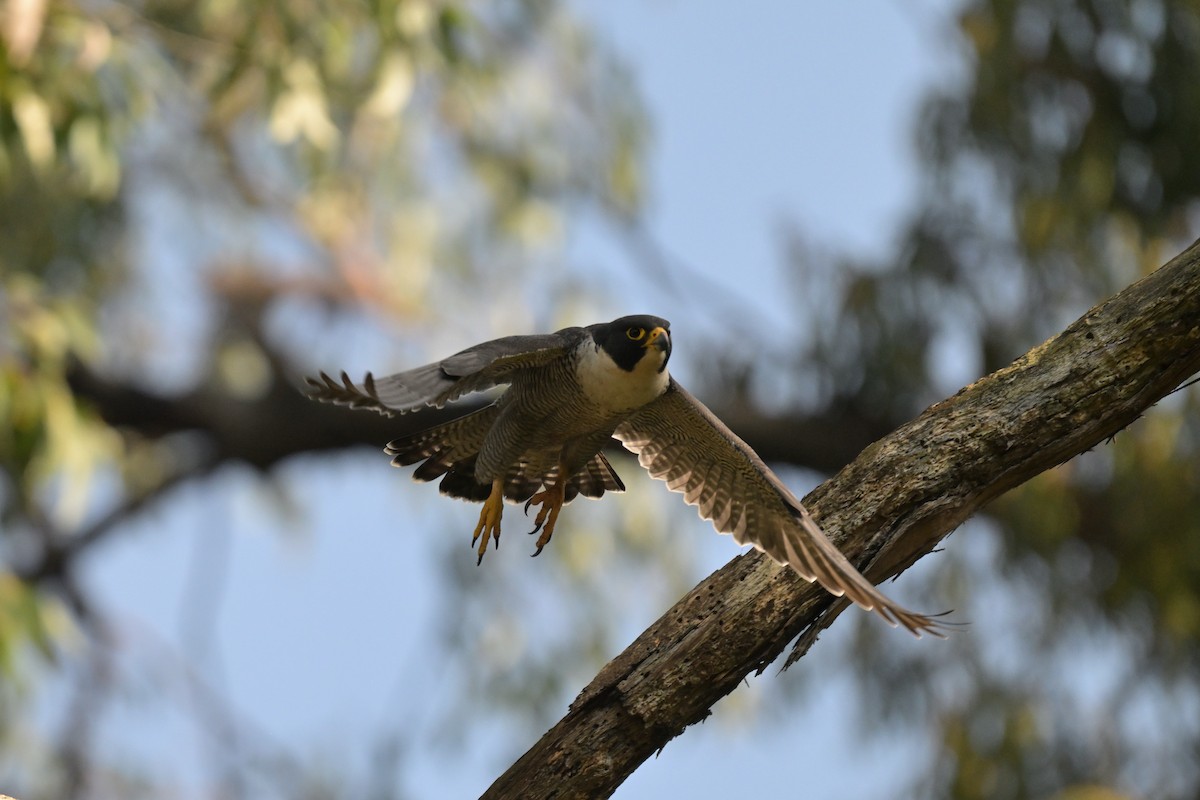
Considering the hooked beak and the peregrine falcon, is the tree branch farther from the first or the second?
the hooked beak

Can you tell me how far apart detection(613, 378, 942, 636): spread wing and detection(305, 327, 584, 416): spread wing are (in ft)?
1.93

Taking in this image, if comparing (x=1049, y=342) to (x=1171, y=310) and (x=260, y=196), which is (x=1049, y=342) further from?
(x=260, y=196)

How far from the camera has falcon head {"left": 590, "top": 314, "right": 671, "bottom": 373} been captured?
4.82 metres

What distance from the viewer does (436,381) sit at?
4141 millimetres

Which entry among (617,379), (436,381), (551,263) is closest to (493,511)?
(617,379)

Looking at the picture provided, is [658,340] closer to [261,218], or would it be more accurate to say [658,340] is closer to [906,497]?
[906,497]

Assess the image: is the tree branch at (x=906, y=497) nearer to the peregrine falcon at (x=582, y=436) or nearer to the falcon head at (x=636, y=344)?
the peregrine falcon at (x=582, y=436)

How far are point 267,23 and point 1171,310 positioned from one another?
20.5 feet

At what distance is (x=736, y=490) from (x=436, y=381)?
128cm

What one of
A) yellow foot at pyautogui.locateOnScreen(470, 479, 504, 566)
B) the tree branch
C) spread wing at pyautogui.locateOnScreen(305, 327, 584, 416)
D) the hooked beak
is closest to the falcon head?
the hooked beak

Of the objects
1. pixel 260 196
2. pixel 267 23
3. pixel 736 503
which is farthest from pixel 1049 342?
pixel 260 196

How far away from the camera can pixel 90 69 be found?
7.42m

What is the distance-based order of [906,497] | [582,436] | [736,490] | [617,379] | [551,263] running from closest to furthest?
[906,497], [617,379], [736,490], [582,436], [551,263]

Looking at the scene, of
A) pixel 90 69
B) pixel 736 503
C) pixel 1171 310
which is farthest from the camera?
pixel 90 69
